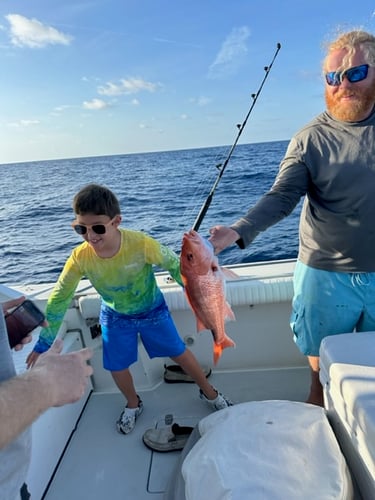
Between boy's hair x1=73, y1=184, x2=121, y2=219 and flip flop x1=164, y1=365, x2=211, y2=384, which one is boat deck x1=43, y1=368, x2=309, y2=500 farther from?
boy's hair x1=73, y1=184, x2=121, y2=219

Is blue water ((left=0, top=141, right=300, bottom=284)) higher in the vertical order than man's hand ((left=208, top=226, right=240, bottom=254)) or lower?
lower

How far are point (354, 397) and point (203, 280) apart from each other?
2.11 feet

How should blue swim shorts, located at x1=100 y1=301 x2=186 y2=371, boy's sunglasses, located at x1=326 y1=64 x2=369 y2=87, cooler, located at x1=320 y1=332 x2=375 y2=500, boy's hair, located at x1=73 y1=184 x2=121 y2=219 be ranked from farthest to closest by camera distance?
blue swim shorts, located at x1=100 y1=301 x2=186 y2=371
boy's hair, located at x1=73 y1=184 x2=121 y2=219
boy's sunglasses, located at x1=326 y1=64 x2=369 y2=87
cooler, located at x1=320 y1=332 x2=375 y2=500

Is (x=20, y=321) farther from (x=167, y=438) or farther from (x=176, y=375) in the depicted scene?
(x=176, y=375)

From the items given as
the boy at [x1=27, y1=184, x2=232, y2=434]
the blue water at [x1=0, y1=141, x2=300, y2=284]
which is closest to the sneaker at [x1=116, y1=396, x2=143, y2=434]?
the boy at [x1=27, y1=184, x2=232, y2=434]

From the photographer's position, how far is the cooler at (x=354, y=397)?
1.25 metres

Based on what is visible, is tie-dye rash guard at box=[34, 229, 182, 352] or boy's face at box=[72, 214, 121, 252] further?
tie-dye rash guard at box=[34, 229, 182, 352]

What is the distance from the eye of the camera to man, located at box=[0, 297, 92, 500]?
2.68ft

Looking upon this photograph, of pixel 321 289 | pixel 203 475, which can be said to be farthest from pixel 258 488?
pixel 321 289

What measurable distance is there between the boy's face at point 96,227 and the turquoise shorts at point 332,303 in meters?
1.08

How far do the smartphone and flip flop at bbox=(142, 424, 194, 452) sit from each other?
4.02 ft

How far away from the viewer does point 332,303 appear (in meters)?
1.92

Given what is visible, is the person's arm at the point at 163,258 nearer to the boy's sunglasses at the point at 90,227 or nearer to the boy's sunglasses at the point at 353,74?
the boy's sunglasses at the point at 90,227

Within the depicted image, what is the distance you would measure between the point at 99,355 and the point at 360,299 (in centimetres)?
192
